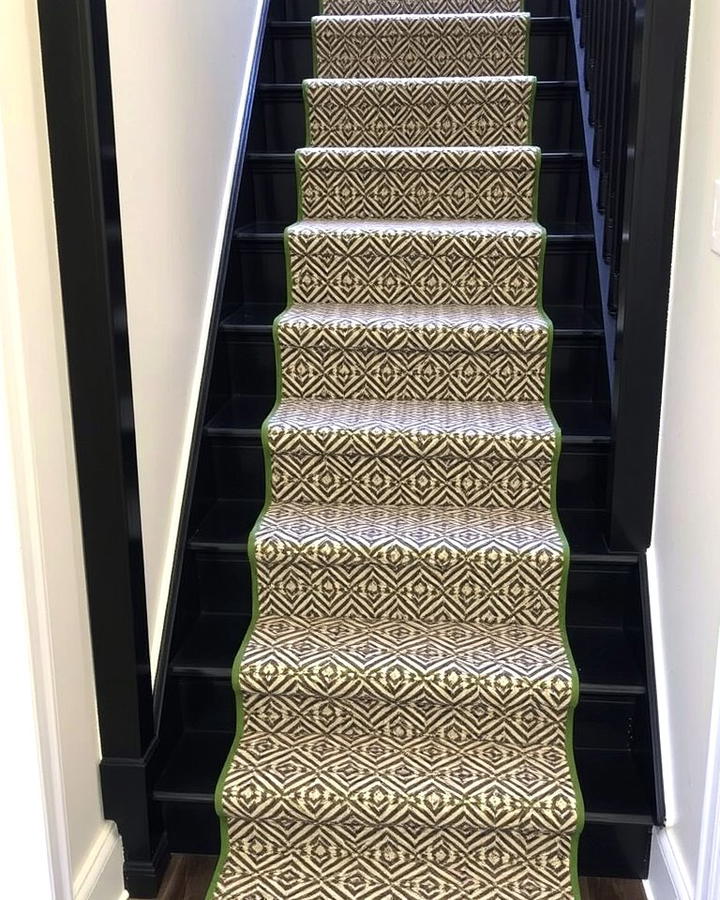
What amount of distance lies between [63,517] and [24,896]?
0.61m

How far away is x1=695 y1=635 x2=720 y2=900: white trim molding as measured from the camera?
161cm

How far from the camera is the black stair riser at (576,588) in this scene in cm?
225

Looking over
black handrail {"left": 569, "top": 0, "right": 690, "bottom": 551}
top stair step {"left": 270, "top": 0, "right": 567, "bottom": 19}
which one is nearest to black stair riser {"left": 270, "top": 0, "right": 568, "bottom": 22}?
top stair step {"left": 270, "top": 0, "right": 567, "bottom": 19}

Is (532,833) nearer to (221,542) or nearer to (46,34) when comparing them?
(221,542)

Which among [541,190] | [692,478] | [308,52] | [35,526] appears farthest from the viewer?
[308,52]

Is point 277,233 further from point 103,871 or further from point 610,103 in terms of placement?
point 103,871

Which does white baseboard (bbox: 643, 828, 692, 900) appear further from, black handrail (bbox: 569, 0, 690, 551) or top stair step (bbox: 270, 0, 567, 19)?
top stair step (bbox: 270, 0, 567, 19)

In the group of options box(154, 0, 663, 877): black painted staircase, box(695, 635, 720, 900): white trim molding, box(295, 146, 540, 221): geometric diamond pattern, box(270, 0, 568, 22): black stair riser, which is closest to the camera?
box(695, 635, 720, 900): white trim molding

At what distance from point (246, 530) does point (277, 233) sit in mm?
890

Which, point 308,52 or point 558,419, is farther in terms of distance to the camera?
point 308,52

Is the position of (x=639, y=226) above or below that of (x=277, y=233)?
above

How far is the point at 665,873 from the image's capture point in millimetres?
1907

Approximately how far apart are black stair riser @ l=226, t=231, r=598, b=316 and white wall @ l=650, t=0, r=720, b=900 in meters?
0.70

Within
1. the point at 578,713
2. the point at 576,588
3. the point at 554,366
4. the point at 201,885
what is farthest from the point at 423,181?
the point at 201,885
